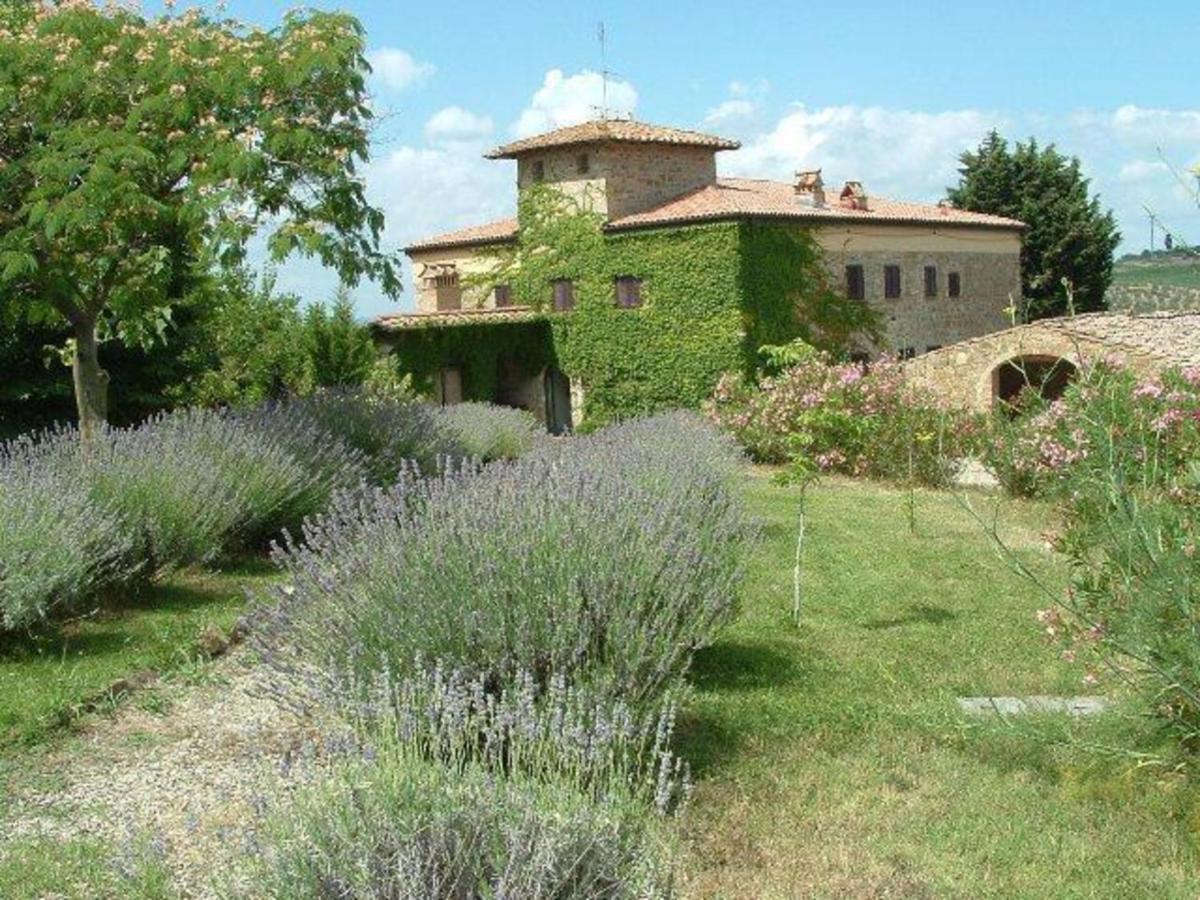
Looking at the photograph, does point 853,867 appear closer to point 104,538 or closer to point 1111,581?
point 1111,581

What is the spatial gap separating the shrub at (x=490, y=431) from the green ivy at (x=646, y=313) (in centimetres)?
968

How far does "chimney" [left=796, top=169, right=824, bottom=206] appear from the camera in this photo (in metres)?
34.6

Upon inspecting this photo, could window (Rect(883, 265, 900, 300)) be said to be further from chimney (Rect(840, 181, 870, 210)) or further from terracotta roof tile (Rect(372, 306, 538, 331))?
terracotta roof tile (Rect(372, 306, 538, 331))

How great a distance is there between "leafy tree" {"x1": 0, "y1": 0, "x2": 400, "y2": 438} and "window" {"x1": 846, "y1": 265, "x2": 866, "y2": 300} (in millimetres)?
22273

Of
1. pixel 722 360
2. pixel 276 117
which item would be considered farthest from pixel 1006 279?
pixel 276 117

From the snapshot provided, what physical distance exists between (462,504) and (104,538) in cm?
351

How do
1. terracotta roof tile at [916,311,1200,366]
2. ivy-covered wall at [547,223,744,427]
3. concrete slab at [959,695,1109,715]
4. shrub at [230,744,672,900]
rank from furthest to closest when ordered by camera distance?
ivy-covered wall at [547,223,744,427] < terracotta roof tile at [916,311,1200,366] < concrete slab at [959,695,1109,715] < shrub at [230,744,672,900]

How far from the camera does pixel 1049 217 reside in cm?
4122

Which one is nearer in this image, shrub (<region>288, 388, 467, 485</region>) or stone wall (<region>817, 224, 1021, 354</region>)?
shrub (<region>288, 388, 467, 485</region>)

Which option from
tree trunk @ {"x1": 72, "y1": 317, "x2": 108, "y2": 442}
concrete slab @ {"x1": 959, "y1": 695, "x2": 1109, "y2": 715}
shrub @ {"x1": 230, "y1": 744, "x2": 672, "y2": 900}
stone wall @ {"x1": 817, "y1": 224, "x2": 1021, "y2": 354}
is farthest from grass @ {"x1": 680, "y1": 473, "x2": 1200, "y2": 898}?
stone wall @ {"x1": 817, "y1": 224, "x2": 1021, "y2": 354}

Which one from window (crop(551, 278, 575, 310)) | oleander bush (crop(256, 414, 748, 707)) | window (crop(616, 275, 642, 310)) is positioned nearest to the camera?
oleander bush (crop(256, 414, 748, 707))

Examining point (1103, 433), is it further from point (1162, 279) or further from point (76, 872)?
point (76, 872)

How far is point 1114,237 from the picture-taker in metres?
41.2

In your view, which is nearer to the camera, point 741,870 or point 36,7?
point 741,870
